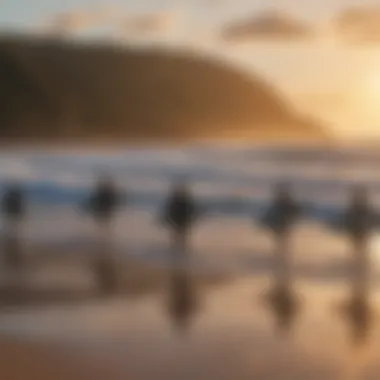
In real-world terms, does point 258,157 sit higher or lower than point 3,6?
lower

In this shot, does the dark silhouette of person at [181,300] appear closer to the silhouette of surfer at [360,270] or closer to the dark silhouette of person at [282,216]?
the silhouette of surfer at [360,270]

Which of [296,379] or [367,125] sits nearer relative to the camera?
[296,379]

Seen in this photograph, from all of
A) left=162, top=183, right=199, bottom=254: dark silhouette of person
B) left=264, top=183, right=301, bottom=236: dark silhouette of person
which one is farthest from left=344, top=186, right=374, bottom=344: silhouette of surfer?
left=162, top=183, right=199, bottom=254: dark silhouette of person

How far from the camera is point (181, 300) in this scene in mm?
5035

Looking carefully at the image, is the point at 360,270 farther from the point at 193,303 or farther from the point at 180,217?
the point at 180,217

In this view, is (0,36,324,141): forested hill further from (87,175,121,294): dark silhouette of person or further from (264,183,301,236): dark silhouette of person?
(264,183,301,236): dark silhouette of person

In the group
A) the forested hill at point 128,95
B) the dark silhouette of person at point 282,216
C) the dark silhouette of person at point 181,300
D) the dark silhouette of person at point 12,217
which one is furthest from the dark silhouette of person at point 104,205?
the dark silhouette of person at point 181,300

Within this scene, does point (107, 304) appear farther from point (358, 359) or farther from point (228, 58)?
point (228, 58)

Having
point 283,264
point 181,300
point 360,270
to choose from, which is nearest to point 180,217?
point 283,264

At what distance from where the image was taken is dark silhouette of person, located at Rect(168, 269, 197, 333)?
14.9ft

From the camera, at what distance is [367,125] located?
430 inches

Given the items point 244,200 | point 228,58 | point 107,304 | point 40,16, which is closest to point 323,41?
point 228,58

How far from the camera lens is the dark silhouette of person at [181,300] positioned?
4.54 m

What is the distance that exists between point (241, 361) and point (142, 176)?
34.2ft
